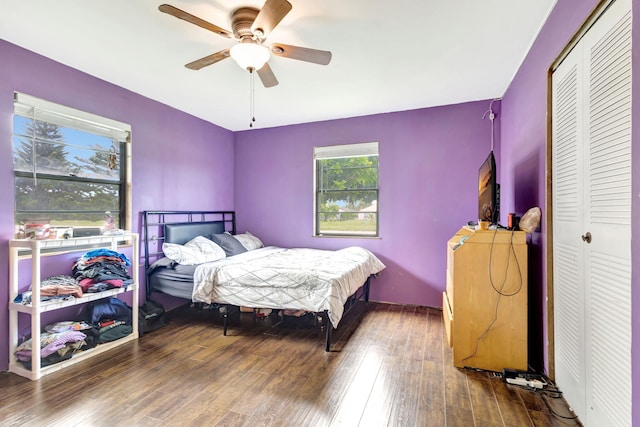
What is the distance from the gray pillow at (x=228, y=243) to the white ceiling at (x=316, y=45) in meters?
1.68

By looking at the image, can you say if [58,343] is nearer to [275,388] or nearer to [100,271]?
[100,271]

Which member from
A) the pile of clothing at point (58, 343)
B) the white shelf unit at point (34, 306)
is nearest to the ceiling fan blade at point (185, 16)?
the white shelf unit at point (34, 306)

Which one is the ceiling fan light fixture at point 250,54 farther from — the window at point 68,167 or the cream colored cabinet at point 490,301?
the cream colored cabinet at point 490,301

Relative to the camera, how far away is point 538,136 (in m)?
2.26

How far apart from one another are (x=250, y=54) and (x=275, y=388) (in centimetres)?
221

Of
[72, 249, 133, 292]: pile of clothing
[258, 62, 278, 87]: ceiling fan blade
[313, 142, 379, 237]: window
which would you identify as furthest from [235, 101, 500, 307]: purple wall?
[72, 249, 133, 292]: pile of clothing

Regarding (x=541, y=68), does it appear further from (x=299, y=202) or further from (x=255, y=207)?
(x=255, y=207)

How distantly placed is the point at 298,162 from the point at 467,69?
96.3 inches

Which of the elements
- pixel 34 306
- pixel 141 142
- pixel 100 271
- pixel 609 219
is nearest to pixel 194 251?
pixel 100 271

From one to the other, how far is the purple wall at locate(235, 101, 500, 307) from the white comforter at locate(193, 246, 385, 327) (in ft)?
2.74

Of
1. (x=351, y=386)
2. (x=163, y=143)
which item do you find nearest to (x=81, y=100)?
(x=163, y=143)

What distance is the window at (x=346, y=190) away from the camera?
4191 mm

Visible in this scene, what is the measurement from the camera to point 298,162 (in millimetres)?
4504

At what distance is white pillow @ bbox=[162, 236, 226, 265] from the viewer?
10.9 ft
